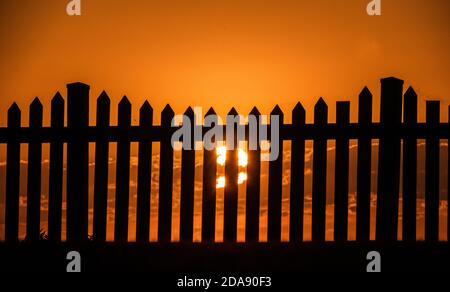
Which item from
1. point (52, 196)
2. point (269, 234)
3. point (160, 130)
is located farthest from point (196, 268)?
point (52, 196)

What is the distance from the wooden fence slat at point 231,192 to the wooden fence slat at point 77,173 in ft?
5.35

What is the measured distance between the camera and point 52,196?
7258 millimetres

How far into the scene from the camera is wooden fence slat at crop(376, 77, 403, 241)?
267 inches

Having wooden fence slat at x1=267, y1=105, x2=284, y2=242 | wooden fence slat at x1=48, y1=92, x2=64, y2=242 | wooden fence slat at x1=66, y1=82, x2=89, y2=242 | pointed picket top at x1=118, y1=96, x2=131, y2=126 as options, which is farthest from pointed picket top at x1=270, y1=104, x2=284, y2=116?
wooden fence slat at x1=48, y1=92, x2=64, y2=242

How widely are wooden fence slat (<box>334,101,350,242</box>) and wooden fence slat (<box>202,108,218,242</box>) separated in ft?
4.31

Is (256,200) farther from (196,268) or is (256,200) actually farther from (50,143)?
(50,143)

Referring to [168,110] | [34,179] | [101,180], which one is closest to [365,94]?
[168,110]

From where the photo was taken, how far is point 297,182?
6785 millimetres

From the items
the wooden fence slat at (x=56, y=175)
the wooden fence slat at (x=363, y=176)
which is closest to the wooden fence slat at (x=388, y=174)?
the wooden fence slat at (x=363, y=176)

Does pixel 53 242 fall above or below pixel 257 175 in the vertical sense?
below

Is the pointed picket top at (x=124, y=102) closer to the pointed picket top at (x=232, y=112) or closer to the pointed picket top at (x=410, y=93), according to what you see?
the pointed picket top at (x=232, y=112)

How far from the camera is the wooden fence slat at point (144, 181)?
6.93 metres

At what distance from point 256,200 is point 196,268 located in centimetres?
99
